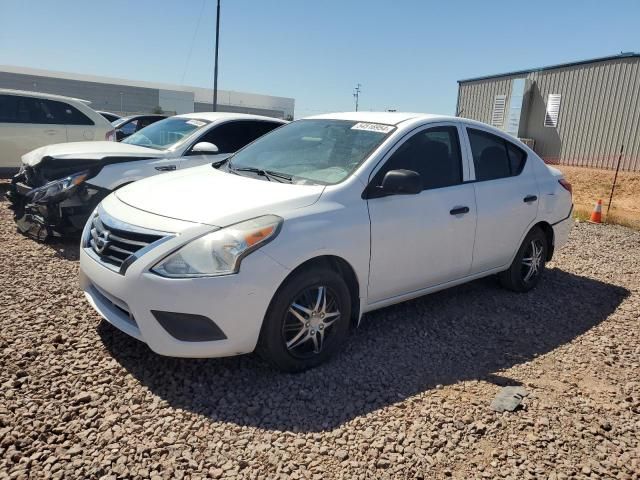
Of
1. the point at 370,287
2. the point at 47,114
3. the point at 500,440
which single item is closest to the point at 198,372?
the point at 370,287

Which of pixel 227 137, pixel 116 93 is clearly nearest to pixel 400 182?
pixel 227 137

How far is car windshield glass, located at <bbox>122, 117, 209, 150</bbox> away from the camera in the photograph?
6.65 meters

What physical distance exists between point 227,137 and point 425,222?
3.71 meters

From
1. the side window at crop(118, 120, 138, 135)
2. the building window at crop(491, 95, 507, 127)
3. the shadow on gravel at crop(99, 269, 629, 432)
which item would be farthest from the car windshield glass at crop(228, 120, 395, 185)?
the building window at crop(491, 95, 507, 127)

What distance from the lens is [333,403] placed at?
311 centimetres

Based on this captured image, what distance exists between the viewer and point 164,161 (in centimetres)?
622

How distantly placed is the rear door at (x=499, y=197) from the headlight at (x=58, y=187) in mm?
4193

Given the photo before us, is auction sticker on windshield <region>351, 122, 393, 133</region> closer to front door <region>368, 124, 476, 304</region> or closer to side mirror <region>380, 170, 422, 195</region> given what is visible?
front door <region>368, 124, 476, 304</region>

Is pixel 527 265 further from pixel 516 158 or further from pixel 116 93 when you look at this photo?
pixel 116 93

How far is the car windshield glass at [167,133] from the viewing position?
21.8ft

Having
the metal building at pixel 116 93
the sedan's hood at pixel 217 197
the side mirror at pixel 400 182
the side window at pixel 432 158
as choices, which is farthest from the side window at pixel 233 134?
the metal building at pixel 116 93

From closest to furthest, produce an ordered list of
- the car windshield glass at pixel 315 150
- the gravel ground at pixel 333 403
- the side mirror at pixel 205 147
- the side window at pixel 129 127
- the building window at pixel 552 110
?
1. the gravel ground at pixel 333 403
2. the car windshield glass at pixel 315 150
3. the side mirror at pixel 205 147
4. the side window at pixel 129 127
5. the building window at pixel 552 110

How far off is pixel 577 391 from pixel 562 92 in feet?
63.9

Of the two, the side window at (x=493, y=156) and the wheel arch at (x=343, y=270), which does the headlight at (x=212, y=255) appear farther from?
the side window at (x=493, y=156)
